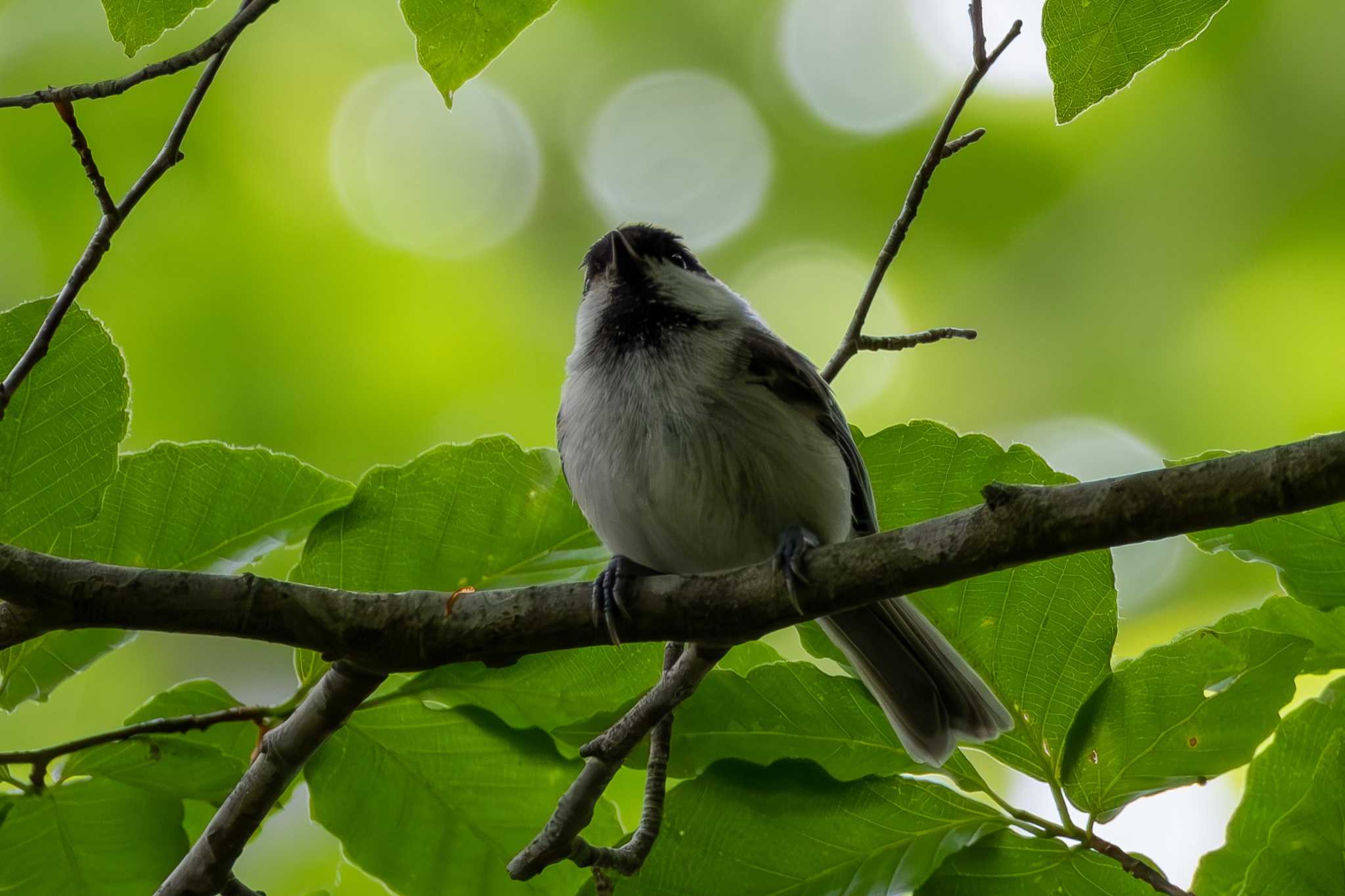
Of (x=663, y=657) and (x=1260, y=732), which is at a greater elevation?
(x=663, y=657)

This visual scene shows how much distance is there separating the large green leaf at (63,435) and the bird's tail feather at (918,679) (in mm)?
1530

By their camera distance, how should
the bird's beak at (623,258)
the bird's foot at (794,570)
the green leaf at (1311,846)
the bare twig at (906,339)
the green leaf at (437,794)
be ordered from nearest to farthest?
1. the green leaf at (1311,846)
2. the bird's foot at (794,570)
3. the green leaf at (437,794)
4. the bare twig at (906,339)
5. the bird's beak at (623,258)

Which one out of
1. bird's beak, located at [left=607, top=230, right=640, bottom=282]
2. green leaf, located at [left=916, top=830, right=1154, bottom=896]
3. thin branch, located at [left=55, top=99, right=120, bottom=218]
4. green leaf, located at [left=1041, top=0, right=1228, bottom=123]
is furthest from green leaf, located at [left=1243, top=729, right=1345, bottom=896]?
bird's beak, located at [left=607, top=230, right=640, bottom=282]

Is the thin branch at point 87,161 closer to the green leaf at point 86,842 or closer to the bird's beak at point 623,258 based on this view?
the green leaf at point 86,842

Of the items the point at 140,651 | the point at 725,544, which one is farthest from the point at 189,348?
the point at 725,544

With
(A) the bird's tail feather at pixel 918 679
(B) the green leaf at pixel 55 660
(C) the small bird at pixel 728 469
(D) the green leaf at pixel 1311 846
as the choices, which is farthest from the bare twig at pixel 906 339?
(B) the green leaf at pixel 55 660

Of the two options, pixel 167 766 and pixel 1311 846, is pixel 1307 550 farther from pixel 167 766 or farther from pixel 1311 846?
pixel 167 766

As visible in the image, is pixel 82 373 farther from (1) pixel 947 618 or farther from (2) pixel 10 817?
(1) pixel 947 618

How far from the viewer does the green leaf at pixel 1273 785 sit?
7.50ft

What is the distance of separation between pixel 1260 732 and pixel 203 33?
6.93 m

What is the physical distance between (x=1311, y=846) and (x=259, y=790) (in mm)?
1881

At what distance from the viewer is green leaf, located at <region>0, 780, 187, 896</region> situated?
264cm

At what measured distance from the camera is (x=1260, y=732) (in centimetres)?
229

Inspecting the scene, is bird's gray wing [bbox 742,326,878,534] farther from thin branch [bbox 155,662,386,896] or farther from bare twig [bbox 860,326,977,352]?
thin branch [bbox 155,662,386,896]
